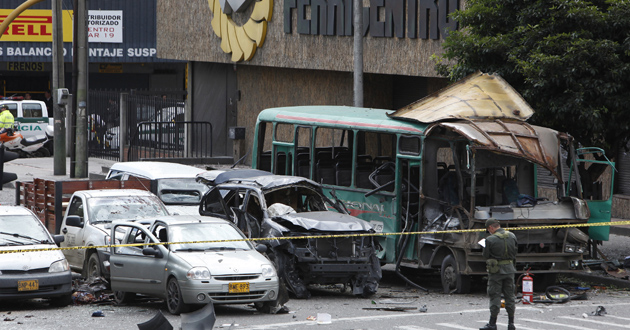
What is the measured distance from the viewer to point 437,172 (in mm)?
16281

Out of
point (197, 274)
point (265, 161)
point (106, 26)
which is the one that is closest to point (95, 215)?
point (197, 274)

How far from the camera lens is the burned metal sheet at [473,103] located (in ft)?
53.7

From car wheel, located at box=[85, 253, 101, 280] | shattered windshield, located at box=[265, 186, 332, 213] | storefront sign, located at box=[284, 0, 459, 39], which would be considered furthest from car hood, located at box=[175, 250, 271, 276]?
storefront sign, located at box=[284, 0, 459, 39]

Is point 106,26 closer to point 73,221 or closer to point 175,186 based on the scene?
point 175,186

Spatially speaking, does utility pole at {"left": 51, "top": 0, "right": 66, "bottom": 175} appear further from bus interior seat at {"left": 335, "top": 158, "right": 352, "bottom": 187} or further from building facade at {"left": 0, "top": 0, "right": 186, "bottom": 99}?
building facade at {"left": 0, "top": 0, "right": 186, "bottom": 99}

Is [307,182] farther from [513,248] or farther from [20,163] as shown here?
[20,163]

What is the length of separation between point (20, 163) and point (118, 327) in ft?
83.4

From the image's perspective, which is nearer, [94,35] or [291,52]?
[291,52]

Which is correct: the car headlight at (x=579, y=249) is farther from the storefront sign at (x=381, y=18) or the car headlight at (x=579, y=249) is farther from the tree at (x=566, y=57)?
the storefront sign at (x=381, y=18)

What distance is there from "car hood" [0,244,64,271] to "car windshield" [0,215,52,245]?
208mm

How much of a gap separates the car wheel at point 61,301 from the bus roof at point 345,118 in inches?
233

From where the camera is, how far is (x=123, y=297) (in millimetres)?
14602

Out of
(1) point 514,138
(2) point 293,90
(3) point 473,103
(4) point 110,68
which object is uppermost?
(4) point 110,68

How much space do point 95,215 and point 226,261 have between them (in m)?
4.22
